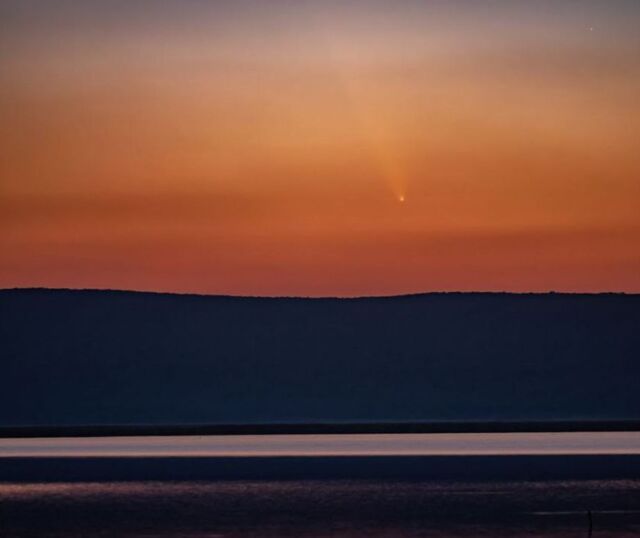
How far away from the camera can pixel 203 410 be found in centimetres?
6069

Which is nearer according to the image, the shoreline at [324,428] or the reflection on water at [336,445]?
the reflection on water at [336,445]

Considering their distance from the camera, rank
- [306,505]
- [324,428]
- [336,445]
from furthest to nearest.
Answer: [324,428], [336,445], [306,505]

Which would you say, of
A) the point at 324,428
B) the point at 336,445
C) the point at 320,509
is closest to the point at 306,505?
the point at 320,509

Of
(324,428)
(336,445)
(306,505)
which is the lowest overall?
(324,428)

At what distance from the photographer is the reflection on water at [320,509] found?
1370 cm

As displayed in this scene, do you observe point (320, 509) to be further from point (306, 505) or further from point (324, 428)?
point (324, 428)

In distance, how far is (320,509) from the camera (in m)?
15.3

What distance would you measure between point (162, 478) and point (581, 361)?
178ft

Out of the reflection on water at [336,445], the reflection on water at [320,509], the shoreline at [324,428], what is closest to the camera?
the reflection on water at [320,509]

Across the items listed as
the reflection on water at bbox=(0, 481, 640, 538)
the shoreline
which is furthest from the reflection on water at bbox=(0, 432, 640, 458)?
the reflection on water at bbox=(0, 481, 640, 538)

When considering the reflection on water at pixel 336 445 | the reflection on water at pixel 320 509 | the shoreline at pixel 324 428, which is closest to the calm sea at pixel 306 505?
the reflection on water at pixel 320 509

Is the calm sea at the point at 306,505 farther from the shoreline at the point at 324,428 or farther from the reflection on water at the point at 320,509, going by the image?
the shoreline at the point at 324,428

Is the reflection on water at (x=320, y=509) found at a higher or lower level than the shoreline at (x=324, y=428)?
higher

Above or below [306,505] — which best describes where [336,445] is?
below
